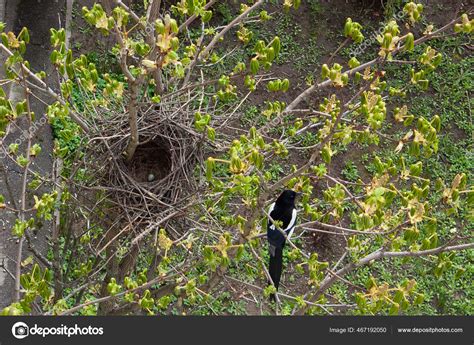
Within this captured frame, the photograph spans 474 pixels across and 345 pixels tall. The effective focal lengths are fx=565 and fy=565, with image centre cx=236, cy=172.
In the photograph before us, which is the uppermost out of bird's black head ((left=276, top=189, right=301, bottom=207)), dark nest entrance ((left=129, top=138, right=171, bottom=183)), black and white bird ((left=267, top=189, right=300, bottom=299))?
dark nest entrance ((left=129, top=138, right=171, bottom=183))

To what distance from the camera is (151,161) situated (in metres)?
3.71

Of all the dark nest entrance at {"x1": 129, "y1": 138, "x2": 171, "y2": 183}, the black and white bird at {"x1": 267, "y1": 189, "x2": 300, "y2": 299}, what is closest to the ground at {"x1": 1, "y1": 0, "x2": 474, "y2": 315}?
the dark nest entrance at {"x1": 129, "y1": 138, "x2": 171, "y2": 183}

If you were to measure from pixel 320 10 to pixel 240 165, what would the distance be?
6.90 meters

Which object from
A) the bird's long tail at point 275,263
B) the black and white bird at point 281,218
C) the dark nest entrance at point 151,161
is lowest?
the bird's long tail at point 275,263

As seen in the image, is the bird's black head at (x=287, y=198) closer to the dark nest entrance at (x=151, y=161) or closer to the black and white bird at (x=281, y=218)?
the black and white bird at (x=281, y=218)

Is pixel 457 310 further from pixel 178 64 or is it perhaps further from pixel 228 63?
pixel 178 64

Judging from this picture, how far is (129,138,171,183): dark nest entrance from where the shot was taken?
142 inches

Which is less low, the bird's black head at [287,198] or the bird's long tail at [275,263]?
the bird's black head at [287,198]

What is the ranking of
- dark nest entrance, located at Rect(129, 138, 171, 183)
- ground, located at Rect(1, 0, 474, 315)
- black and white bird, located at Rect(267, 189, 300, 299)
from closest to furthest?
black and white bird, located at Rect(267, 189, 300, 299), dark nest entrance, located at Rect(129, 138, 171, 183), ground, located at Rect(1, 0, 474, 315)

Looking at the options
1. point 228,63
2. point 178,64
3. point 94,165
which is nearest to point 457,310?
point 228,63

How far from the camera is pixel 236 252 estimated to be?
286 centimetres

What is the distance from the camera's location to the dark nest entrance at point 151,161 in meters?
3.60

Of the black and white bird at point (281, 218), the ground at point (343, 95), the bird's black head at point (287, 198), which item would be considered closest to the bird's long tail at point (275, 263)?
the black and white bird at point (281, 218)

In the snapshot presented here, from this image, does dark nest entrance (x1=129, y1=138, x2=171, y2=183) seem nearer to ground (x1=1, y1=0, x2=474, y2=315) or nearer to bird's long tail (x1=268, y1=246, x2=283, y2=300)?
bird's long tail (x1=268, y1=246, x2=283, y2=300)
